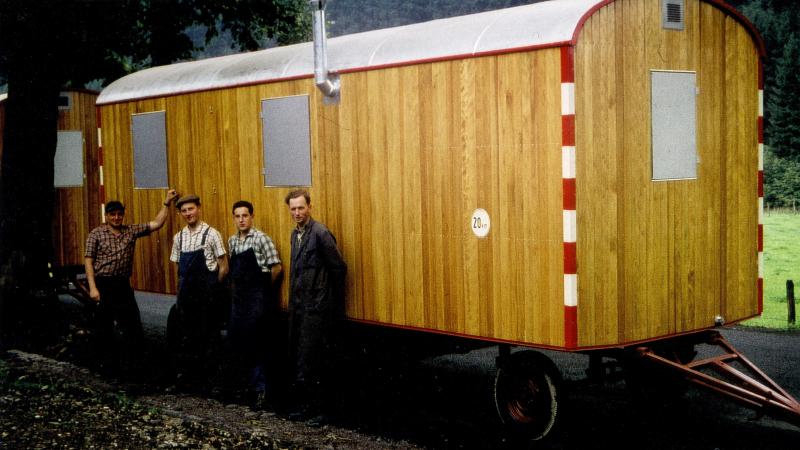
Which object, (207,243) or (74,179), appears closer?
(207,243)

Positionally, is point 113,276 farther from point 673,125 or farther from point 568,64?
point 673,125

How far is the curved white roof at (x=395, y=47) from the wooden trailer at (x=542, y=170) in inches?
0.8

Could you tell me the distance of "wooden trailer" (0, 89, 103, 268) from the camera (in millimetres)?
13352

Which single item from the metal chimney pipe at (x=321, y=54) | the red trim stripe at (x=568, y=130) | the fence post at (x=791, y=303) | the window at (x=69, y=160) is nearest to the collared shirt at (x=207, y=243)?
the metal chimney pipe at (x=321, y=54)

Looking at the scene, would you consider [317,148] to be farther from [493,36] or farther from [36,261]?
[36,261]

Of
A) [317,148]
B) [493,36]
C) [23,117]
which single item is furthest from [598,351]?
[23,117]

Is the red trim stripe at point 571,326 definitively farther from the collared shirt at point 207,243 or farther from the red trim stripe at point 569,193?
the collared shirt at point 207,243

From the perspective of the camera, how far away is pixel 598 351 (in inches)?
287

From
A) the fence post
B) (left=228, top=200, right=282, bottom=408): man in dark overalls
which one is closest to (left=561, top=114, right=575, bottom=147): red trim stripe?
(left=228, top=200, right=282, bottom=408): man in dark overalls

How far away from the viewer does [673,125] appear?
739cm

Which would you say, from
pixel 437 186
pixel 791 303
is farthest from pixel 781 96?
pixel 437 186

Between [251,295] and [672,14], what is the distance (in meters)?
4.32

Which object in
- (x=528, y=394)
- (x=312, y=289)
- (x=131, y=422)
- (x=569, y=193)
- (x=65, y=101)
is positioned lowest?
(x=131, y=422)

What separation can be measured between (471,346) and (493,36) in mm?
2639
